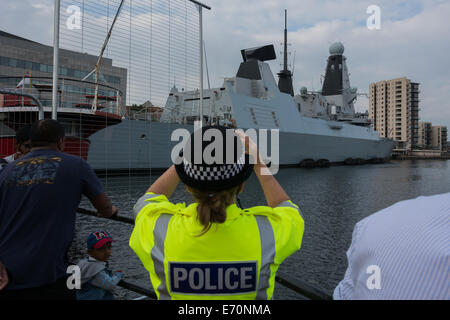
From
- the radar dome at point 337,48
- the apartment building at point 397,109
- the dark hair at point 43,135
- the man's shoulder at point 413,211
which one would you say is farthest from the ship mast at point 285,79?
the apartment building at point 397,109

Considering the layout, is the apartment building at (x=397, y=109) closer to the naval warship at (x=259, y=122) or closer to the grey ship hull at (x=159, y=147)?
the grey ship hull at (x=159, y=147)

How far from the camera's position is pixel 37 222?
1479 mm

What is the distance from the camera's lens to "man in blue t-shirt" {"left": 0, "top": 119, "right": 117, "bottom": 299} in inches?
57.7

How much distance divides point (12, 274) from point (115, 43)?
326 cm

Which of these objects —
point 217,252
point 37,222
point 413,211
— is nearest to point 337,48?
point 37,222

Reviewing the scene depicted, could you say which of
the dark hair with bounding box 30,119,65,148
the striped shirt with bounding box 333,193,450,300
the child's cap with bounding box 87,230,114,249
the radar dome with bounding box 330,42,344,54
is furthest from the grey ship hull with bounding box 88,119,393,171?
the radar dome with bounding box 330,42,344,54

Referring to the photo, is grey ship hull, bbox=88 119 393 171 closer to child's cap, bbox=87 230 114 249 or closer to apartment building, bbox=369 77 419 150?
child's cap, bbox=87 230 114 249

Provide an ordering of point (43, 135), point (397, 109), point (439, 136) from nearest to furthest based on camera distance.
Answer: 1. point (43, 135)
2. point (397, 109)
3. point (439, 136)

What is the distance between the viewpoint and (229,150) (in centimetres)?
101

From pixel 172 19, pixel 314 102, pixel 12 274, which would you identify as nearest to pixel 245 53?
pixel 314 102

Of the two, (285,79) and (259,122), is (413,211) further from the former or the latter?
(285,79)

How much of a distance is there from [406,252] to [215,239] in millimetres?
563

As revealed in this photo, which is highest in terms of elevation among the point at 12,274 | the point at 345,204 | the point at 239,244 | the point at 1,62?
the point at 1,62

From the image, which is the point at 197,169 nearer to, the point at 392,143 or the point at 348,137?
the point at 348,137
